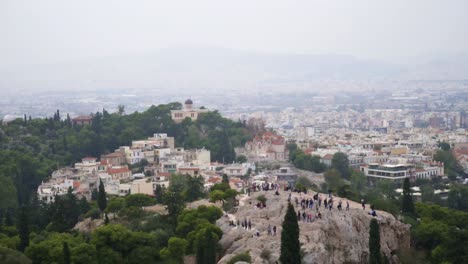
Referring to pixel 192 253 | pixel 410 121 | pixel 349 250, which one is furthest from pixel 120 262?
pixel 410 121

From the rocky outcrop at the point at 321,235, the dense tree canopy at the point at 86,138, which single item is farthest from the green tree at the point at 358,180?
the rocky outcrop at the point at 321,235

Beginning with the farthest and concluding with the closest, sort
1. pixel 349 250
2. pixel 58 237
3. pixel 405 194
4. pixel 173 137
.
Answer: pixel 173 137
pixel 405 194
pixel 58 237
pixel 349 250

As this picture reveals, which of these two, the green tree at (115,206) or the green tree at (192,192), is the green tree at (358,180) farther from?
the green tree at (115,206)

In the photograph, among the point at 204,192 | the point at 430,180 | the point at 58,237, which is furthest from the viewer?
the point at 430,180

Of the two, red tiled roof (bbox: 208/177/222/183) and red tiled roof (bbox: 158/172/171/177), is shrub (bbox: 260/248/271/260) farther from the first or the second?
red tiled roof (bbox: 158/172/171/177)

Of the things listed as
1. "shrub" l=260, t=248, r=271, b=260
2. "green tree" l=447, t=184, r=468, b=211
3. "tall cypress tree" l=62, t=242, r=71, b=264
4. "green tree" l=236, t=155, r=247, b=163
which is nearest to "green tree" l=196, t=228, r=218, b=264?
"shrub" l=260, t=248, r=271, b=260

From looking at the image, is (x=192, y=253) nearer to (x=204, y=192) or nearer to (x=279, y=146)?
(x=204, y=192)

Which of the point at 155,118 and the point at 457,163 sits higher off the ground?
the point at 155,118

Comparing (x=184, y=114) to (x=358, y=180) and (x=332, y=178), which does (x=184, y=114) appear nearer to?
(x=332, y=178)
